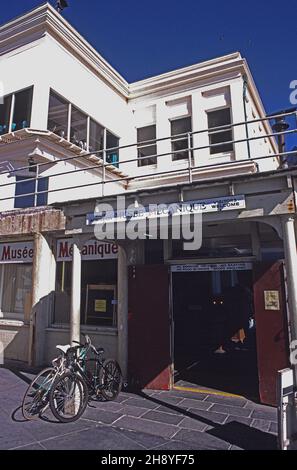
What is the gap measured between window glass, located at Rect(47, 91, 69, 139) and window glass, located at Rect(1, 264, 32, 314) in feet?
17.7

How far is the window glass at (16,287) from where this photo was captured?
10.4 m

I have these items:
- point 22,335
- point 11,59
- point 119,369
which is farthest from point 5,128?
point 119,369

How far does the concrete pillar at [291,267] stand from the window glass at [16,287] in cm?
783

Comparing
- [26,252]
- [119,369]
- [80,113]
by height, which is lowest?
[119,369]

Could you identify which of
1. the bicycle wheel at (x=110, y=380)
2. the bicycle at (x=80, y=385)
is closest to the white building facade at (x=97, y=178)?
the bicycle wheel at (x=110, y=380)

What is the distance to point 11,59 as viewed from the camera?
13086mm

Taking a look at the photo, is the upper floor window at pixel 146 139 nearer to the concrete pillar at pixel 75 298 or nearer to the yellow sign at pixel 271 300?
the concrete pillar at pixel 75 298

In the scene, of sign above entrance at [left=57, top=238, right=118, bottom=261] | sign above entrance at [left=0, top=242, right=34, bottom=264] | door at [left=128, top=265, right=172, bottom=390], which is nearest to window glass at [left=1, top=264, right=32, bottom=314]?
sign above entrance at [left=0, top=242, right=34, bottom=264]

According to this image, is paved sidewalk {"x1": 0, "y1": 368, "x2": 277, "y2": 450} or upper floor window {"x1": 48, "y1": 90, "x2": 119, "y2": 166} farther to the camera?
upper floor window {"x1": 48, "y1": 90, "x2": 119, "y2": 166}

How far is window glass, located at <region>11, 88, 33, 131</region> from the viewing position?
1227 centimetres

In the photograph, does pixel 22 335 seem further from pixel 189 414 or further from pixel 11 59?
pixel 11 59

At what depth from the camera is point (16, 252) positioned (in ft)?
34.6

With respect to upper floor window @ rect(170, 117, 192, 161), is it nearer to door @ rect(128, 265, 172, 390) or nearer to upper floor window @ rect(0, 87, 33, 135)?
upper floor window @ rect(0, 87, 33, 135)
